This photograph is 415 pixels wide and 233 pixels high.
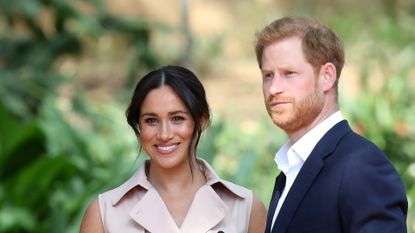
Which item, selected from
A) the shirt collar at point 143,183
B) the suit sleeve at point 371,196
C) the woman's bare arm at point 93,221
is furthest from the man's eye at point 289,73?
the woman's bare arm at point 93,221

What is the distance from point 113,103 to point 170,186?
25.3ft

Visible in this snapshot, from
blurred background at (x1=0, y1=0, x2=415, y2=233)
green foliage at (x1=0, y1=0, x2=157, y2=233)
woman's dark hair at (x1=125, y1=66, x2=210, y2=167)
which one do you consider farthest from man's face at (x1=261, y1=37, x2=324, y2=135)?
green foliage at (x1=0, y1=0, x2=157, y2=233)

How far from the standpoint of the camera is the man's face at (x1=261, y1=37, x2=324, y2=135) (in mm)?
2369

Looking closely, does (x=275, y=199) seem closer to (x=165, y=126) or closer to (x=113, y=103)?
(x=165, y=126)

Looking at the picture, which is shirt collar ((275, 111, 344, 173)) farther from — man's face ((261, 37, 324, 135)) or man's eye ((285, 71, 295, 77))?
man's eye ((285, 71, 295, 77))

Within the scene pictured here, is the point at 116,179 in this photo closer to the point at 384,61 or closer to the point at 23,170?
the point at 23,170

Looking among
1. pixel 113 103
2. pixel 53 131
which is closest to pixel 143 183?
pixel 53 131

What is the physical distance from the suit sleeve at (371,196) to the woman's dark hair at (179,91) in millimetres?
527

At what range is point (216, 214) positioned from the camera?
2.67 m

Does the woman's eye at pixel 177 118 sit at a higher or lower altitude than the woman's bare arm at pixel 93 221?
higher

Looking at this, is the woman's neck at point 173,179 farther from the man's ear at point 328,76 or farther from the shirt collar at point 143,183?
the man's ear at point 328,76

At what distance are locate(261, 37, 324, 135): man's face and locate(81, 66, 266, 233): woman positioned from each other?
332 mm

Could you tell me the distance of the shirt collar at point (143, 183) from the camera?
2682 mm

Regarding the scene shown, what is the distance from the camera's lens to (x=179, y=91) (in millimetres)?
2635
